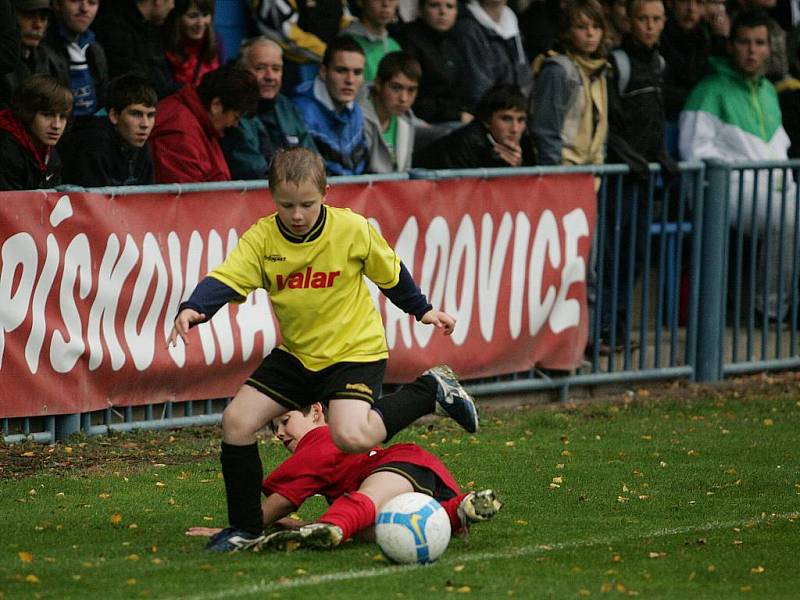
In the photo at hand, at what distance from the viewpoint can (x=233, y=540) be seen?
676cm

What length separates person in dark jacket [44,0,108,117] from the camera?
413 inches

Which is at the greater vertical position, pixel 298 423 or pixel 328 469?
pixel 298 423

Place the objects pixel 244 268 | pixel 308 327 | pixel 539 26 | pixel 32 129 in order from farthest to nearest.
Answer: pixel 539 26 < pixel 32 129 < pixel 308 327 < pixel 244 268

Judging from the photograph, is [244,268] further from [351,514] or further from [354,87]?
[354,87]

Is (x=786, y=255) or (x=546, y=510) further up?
(x=786, y=255)

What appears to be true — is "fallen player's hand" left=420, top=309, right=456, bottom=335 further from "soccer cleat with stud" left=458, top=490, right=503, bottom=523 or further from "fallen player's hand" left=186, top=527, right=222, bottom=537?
"fallen player's hand" left=186, top=527, right=222, bottom=537

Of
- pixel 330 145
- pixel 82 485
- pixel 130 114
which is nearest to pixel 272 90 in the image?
pixel 330 145

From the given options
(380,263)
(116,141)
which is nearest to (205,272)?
(116,141)

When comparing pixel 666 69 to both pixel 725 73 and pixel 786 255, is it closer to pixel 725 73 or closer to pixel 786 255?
pixel 725 73

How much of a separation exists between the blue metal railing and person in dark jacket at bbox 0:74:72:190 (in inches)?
110

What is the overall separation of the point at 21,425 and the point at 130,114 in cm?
191

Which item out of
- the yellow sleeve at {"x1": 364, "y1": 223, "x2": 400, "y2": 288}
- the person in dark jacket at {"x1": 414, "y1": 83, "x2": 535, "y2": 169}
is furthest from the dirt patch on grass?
the person in dark jacket at {"x1": 414, "y1": 83, "x2": 535, "y2": 169}

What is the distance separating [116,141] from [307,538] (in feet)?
13.2

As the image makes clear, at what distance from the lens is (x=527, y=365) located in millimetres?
11445
